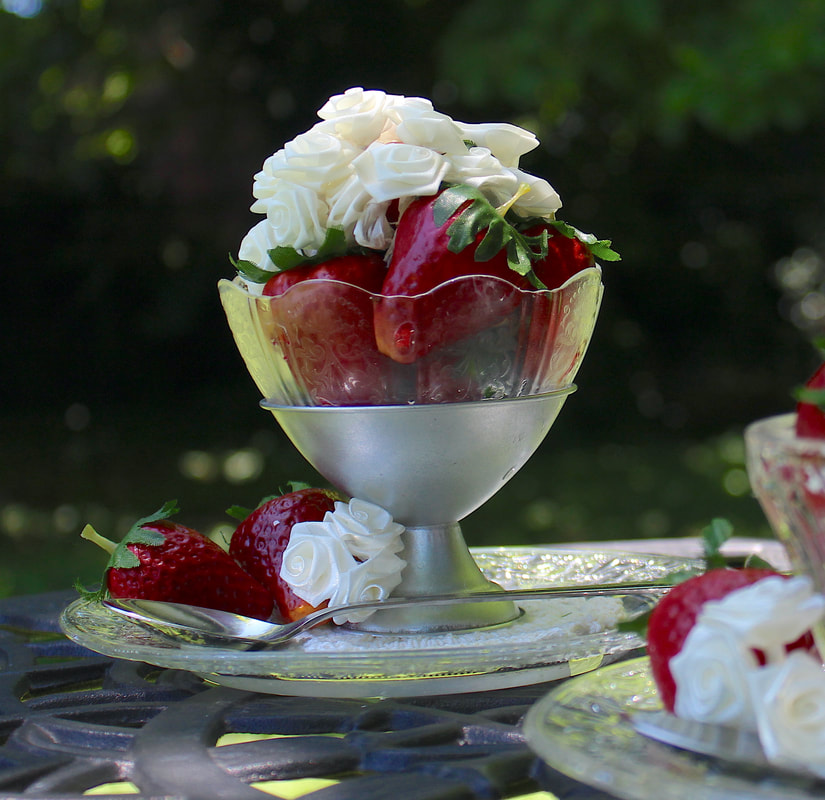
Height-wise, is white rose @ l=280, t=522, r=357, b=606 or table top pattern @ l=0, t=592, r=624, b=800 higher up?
white rose @ l=280, t=522, r=357, b=606

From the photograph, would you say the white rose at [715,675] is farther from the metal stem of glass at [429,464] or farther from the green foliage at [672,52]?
the green foliage at [672,52]

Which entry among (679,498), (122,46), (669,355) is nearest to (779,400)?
(669,355)

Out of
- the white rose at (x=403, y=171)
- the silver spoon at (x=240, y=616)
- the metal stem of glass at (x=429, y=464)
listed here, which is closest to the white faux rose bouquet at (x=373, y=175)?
the white rose at (x=403, y=171)

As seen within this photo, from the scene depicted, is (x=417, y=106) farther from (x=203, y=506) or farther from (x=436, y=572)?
(x=203, y=506)

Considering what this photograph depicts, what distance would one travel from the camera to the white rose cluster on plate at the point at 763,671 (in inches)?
15.9

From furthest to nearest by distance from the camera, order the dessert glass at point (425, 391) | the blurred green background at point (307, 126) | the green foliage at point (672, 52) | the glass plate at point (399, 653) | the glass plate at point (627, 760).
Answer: the blurred green background at point (307, 126) < the green foliage at point (672, 52) < the dessert glass at point (425, 391) < the glass plate at point (399, 653) < the glass plate at point (627, 760)

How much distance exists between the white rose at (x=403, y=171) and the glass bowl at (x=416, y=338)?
0.23 ft

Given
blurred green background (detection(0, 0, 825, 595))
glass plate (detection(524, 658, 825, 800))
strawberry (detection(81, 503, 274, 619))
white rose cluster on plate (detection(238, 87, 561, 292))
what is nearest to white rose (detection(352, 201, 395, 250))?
white rose cluster on plate (detection(238, 87, 561, 292))

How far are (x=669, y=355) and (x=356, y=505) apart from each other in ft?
14.2

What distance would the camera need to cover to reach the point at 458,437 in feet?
2.29

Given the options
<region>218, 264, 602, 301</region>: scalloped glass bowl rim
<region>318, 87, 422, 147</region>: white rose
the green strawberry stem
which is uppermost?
<region>318, 87, 422, 147</region>: white rose

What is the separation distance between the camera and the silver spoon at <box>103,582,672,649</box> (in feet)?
1.99

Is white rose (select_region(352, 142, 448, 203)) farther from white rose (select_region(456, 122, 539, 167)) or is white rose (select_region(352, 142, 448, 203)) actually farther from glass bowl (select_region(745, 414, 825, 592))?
glass bowl (select_region(745, 414, 825, 592))

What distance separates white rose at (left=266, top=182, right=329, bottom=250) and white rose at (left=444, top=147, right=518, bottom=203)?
0.09 metres
